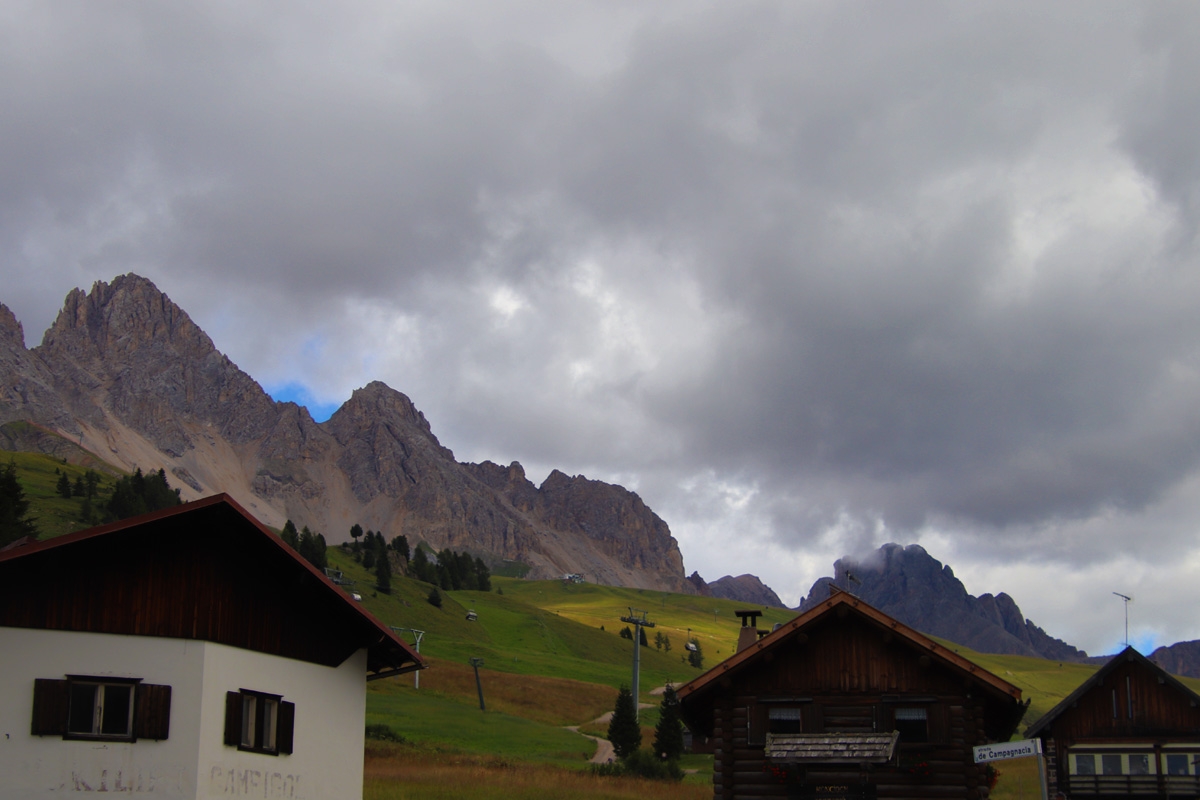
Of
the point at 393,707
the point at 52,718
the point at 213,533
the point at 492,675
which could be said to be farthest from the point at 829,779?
the point at 492,675

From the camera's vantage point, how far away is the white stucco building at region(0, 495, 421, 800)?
23.2 metres

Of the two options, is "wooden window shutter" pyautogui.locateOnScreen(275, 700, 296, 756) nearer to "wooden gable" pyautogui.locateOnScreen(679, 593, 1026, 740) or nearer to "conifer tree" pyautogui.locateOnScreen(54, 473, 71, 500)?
"wooden gable" pyautogui.locateOnScreen(679, 593, 1026, 740)

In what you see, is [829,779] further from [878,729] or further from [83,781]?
[83,781]

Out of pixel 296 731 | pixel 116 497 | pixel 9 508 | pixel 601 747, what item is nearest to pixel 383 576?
pixel 116 497

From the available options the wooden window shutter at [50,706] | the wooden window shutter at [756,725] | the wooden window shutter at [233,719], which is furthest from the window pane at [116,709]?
the wooden window shutter at [756,725]

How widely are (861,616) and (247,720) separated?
1480 centimetres

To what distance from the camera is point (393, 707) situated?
86938 millimetres

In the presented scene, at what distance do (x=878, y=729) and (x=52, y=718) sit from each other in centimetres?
1867

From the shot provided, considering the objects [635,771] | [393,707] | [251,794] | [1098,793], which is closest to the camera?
[251,794]

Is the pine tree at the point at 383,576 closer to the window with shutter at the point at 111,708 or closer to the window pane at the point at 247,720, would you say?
the window pane at the point at 247,720

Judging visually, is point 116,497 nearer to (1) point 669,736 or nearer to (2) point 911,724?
(1) point 669,736

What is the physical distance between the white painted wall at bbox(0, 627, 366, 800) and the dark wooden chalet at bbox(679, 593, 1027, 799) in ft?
36.4

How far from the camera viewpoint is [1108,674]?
138 ft

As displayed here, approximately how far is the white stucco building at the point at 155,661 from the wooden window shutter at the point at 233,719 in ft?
0.08
